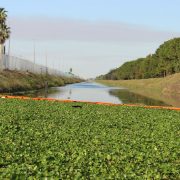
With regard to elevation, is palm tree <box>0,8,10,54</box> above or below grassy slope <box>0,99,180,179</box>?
above

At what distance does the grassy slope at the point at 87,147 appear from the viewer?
1578 cm

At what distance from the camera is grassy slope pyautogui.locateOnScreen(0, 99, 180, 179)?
1578 centimetres

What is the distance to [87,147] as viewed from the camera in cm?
2009

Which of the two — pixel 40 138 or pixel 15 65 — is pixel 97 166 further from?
pixel 15 65

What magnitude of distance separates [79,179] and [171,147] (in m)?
8.09

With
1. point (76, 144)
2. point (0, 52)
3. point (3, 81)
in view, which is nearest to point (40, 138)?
point (76, 144)

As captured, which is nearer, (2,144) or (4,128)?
(2,144)

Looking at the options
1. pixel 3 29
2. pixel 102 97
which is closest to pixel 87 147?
pixel 102 97

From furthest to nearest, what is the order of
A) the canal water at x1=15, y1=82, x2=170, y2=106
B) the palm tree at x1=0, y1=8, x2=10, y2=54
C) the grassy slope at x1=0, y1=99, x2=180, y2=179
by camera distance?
1. the palm tree at x1=0, y1=8, x2=10, y2=54
2. the canal water at x1=15, y1=82, x2=170, y2=106
3. the grassy slope at x1=0, y1=99, x2=180, y2=179

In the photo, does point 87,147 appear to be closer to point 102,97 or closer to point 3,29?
point 102,97

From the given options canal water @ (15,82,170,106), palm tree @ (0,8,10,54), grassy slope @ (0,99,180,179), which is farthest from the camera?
palm tree @ (0,8,10,54)

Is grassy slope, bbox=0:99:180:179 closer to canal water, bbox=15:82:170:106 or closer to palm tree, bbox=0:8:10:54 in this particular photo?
canal water, bbox=15:82:170:106

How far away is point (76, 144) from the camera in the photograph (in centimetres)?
2062

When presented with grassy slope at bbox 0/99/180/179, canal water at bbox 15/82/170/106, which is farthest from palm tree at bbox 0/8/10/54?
grassy slope at bbox 0/99/180/179
